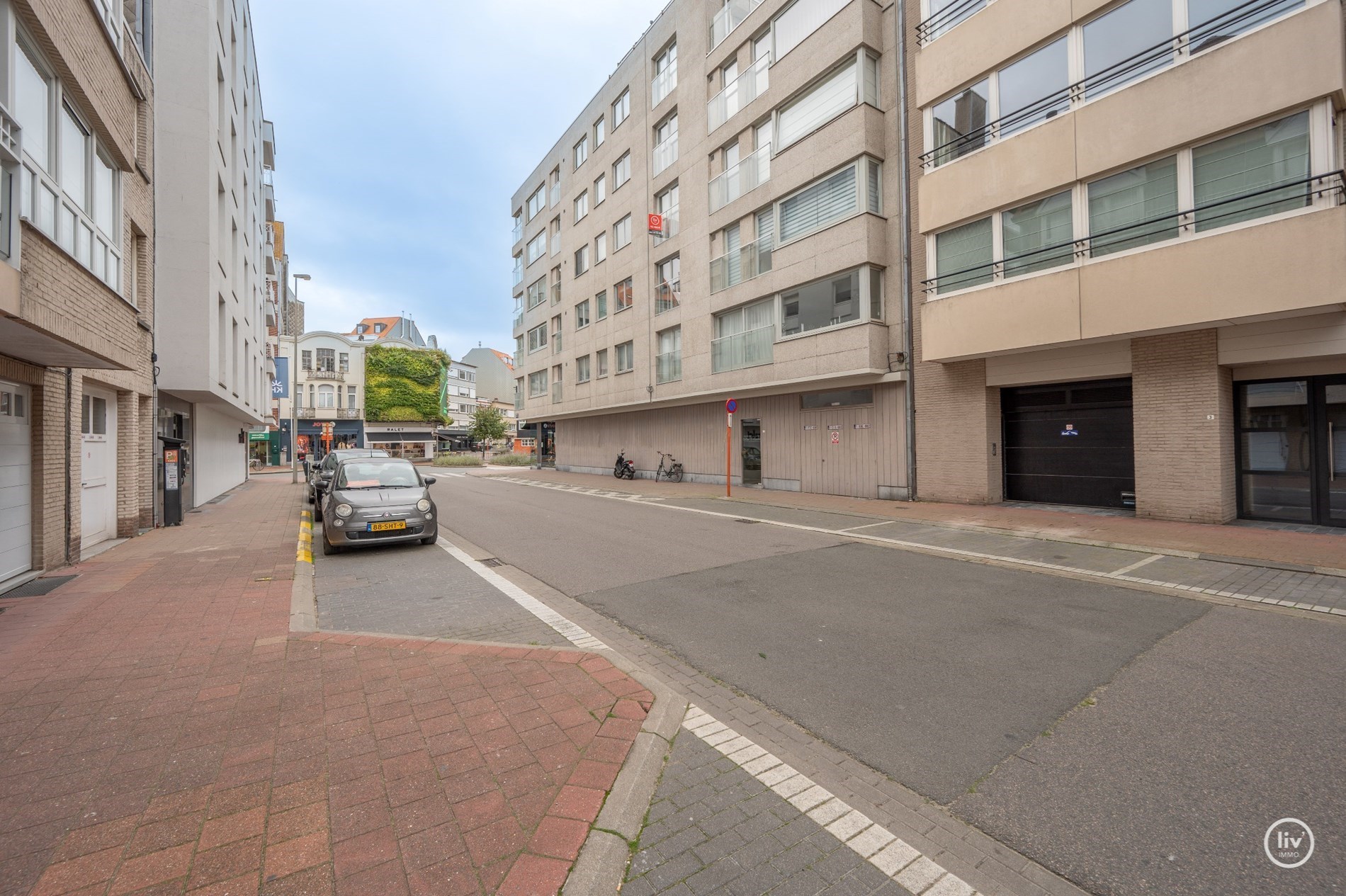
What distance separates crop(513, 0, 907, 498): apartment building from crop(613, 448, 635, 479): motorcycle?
0.74 metres

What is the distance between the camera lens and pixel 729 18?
19.7 metres

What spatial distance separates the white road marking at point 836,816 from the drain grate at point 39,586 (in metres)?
7.67

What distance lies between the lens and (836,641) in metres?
4.93

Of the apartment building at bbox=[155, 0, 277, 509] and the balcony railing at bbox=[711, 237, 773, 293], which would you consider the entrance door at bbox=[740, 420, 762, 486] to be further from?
the apartment building at bbox=[155, 0, 277, 509]

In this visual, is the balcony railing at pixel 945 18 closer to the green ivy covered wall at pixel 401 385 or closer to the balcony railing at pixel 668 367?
the balcony railing at pixel 668 367

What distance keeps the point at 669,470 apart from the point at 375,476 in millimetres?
14366

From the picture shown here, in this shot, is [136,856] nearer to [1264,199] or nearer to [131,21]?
[131,21]

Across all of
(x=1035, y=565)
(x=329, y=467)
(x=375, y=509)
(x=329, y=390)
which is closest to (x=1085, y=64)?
(x=1035, y=565)

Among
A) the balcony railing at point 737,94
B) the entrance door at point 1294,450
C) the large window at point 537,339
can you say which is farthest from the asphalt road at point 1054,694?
the large window at point 537,339

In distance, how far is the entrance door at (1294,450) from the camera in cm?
982

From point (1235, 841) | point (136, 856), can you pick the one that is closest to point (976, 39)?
point (1235, 841)

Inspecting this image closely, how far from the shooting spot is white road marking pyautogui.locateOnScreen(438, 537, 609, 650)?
502cm

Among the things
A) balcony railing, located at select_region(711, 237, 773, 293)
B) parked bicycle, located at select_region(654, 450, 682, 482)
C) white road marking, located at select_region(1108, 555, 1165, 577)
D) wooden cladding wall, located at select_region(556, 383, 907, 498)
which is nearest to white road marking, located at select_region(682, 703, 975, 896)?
white road marking, located at select_region(1108, 555, 1165, 577)

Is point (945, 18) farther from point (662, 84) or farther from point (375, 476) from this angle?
point (375, 476)
